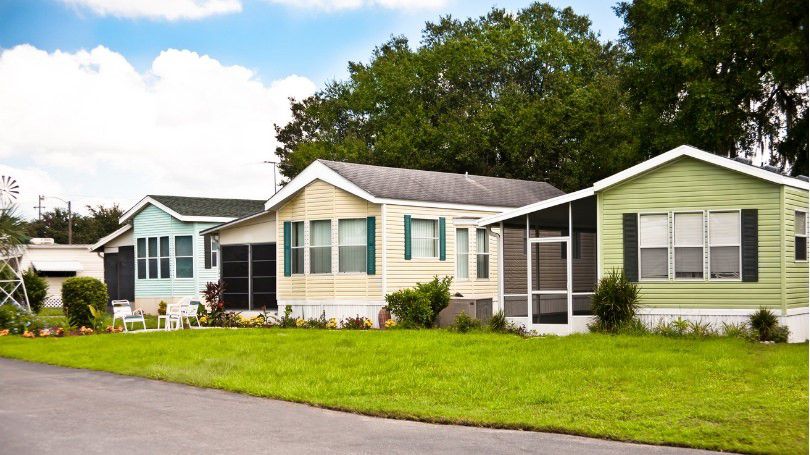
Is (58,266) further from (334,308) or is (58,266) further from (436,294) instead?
(436,294)

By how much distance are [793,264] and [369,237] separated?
1062 centimetres

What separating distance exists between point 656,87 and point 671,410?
2032 cm

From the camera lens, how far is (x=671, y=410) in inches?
480

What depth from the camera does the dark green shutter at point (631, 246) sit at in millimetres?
21672

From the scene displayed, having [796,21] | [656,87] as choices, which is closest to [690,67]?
[656,87]

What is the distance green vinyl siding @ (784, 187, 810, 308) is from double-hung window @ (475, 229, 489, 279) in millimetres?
9752

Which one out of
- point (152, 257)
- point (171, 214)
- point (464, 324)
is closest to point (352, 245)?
point (464, 324)

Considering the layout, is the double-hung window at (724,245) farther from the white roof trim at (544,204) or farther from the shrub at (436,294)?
the shrub at (436,294)

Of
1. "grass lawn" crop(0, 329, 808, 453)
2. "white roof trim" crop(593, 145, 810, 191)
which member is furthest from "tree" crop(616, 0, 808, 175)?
"grass lawn" crop(0, 329, 808, 453)

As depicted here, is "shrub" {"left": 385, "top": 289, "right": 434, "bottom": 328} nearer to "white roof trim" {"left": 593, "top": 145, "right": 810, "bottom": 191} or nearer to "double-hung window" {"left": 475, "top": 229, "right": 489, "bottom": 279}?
"double-hung window" {"left": 475, "top": 229, "right": 489, "bottom": 279}

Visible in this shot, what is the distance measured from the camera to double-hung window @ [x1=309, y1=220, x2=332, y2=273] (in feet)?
89.0

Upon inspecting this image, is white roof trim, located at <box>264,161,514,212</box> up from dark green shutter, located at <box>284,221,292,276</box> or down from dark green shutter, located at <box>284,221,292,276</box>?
up

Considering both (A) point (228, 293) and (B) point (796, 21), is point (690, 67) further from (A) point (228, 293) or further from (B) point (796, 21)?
(A) point (228, 293)

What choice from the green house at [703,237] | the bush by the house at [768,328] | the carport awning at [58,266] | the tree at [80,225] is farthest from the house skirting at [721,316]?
the tree at [80,225]
